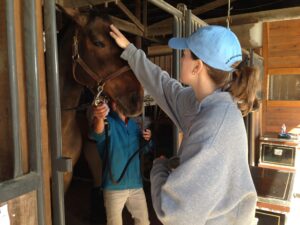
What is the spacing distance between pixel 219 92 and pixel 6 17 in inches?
28.0

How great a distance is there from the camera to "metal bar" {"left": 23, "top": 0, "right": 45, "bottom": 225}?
0.71 m

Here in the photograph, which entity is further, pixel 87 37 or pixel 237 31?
pixel 237 31

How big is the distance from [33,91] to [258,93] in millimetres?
3841

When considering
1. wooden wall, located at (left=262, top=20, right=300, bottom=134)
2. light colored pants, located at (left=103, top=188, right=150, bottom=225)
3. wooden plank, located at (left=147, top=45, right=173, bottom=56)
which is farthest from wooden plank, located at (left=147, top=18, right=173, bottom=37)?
wooden wall, located at (left=262, top=20, right=300, bottom=134)

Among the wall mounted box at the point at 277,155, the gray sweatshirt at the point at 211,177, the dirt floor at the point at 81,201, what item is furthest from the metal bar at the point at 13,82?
the wall mounted box at the point at 277,155

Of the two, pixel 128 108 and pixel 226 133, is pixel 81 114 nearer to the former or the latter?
pixel 128 108

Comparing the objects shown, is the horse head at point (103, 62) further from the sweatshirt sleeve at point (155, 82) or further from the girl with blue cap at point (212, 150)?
the girl with blue cap at point (212, 150)

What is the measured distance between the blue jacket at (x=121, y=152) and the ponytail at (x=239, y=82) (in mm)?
830

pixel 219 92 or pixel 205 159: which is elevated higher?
pixel 219 92

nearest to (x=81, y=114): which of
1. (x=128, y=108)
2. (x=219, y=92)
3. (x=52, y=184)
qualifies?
(x=128, y=108)

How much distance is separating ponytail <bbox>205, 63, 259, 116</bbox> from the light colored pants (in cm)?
97

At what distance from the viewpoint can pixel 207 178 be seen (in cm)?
87

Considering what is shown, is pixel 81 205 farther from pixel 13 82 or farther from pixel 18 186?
pixel 13 82

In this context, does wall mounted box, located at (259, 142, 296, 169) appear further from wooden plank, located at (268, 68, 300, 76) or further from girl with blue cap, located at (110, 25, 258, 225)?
girl with blue cap, located at (110, 25, 258, 225)
